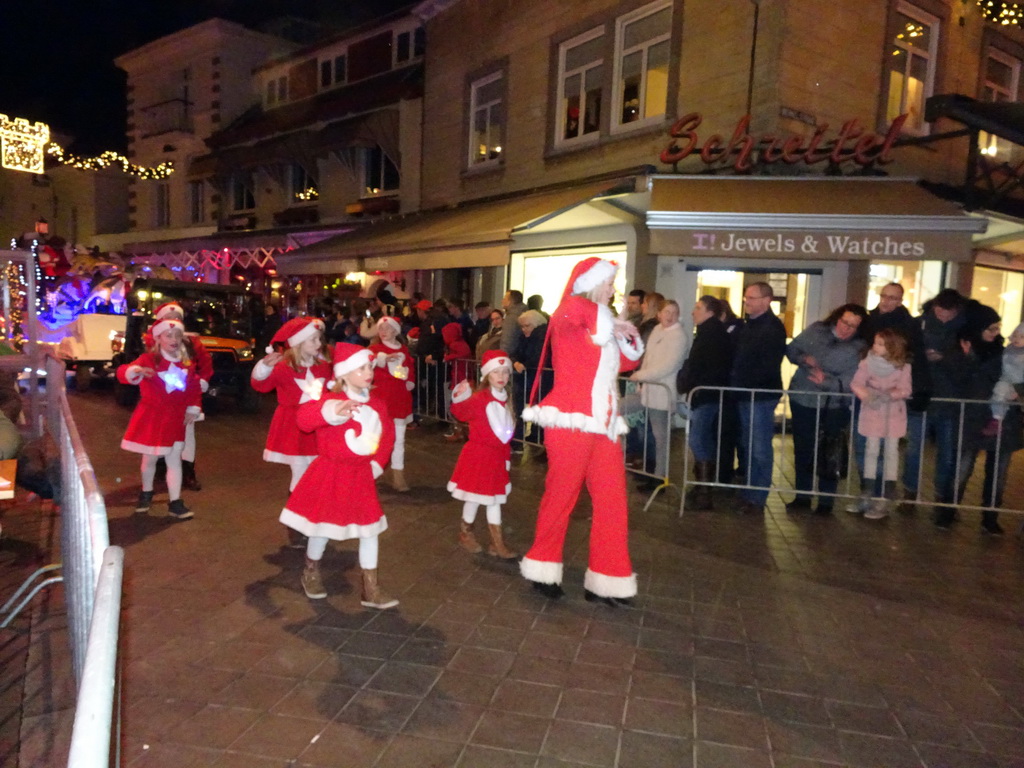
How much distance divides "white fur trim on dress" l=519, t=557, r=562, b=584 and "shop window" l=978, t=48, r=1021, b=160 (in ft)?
37.9

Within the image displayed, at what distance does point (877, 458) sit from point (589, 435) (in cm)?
363

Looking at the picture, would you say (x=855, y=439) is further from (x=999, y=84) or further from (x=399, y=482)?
(x=999, y=84)

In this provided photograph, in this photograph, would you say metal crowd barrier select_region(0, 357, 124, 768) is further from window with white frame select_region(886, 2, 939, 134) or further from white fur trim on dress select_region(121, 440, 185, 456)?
window with white frame select_region(886, 2, 939, 134)

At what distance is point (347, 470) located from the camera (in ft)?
14.2

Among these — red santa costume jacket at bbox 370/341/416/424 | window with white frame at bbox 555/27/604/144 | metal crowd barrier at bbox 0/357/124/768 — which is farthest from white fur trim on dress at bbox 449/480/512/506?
window with white frame at bbox 555/27/604/144

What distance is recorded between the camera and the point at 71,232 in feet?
101

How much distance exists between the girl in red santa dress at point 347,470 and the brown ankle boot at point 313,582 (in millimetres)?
257

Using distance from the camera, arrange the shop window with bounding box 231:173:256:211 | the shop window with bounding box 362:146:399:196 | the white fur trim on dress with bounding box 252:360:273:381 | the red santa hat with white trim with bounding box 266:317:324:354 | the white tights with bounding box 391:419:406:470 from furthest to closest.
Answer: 1. the shop window with bounding box 231:173:256:211
2. the shop window with bounding box 362:146:399:196
3. the white tights with bounding box 391:419:406:470
4. the red santa hat with white trim with bounding box 266:317:324:354
5. the white fur trim on dress with bounding box 252:360:273:381

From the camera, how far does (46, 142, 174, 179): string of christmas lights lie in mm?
19281

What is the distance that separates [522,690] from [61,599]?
9.87 feet

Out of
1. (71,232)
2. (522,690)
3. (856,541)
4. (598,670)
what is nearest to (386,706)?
(522,690)

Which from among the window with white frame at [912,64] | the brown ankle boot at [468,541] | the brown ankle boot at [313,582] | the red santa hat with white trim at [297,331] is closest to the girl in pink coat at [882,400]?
the brown ankle boot at [468,541]

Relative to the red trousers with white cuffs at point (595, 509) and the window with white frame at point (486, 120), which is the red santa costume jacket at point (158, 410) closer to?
the red trousers with white cuffs at point (595, 509)

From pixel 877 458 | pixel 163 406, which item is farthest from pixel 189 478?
pixel 877 458
